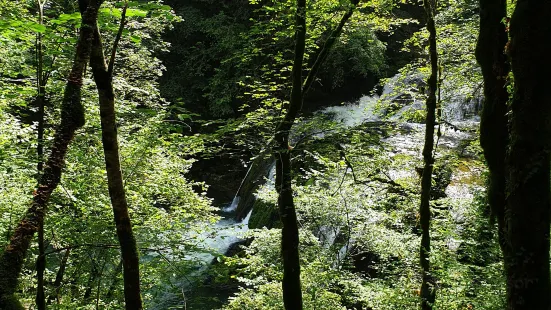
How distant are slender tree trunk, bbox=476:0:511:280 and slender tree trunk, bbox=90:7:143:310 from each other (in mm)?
2918

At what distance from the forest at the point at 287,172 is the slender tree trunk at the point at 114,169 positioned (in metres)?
0.01

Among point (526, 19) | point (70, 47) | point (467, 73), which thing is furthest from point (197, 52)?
point (526, 19)

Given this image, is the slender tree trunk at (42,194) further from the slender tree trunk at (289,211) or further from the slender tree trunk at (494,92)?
the slender tree trunk at (494,92)

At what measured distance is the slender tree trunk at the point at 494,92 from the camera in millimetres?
3078

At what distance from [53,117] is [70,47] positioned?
172 cm

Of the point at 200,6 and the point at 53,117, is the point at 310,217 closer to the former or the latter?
the point at 53,117

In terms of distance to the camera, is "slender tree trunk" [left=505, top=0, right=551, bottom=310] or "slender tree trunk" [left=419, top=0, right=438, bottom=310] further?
"slender tree trunk" [left=419, top=0, right=438, bottom=310]

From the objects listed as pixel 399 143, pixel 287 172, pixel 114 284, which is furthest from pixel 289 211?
pixel 399 143

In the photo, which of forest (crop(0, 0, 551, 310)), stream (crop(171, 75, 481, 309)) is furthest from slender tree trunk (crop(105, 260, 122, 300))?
stream (crop(171, 75, 481, 309))

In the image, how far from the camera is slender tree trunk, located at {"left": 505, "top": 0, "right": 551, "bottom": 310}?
89.1 inches

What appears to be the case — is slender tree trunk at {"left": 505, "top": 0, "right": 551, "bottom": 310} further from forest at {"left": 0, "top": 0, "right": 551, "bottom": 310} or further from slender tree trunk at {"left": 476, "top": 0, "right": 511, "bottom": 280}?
slender tree trunk at {"left": 476, "top": 0, "right": 511, "bottom": 280}

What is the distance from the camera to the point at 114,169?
254 centimetres

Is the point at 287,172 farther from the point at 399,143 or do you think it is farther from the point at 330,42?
the point at 399,143

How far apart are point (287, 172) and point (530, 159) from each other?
2.83 meters
